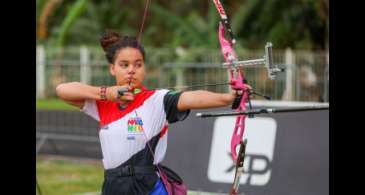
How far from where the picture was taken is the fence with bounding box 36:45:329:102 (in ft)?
48.8

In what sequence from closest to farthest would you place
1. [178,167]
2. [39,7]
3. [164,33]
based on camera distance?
[178,167] < [39,7] < [164,33]

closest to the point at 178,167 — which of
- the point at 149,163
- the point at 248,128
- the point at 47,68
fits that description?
the point at 248,128

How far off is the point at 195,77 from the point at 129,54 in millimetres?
12124

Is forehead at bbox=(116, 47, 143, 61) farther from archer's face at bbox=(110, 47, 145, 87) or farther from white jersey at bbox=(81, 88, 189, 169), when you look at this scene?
white jersey at bbox=(81, 88, 189, 169)

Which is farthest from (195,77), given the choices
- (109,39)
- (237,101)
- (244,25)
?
(237,101)

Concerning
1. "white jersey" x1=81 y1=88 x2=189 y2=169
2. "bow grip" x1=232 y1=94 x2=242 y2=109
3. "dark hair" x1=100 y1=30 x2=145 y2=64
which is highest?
"dark hair" x1=100 y1=30 x2=145 y2=64

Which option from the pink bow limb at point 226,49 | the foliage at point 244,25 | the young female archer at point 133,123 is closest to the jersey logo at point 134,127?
the young female archer at point 133,123

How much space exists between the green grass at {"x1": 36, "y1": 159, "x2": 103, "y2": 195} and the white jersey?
4.53 metres

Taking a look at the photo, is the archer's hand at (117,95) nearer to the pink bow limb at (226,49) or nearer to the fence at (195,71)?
the pink bow limb at (226,49)

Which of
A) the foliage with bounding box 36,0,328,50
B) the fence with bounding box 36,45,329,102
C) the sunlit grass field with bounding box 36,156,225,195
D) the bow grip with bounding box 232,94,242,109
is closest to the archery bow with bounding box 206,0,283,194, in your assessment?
the bow grip with bounding box 232,94,242,109
